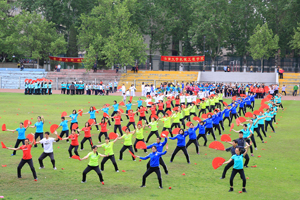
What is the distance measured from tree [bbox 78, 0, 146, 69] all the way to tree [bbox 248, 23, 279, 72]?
18.8 m

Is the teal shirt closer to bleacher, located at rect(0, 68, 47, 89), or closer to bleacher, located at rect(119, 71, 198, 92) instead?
bleacher, located at rect(119, 71, 198, 92)

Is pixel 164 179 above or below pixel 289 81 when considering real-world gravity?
below

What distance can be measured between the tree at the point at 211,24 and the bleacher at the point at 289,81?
44.8 ft

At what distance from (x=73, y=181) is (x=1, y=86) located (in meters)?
51.1

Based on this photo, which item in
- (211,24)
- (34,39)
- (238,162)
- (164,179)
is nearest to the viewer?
(238,162)

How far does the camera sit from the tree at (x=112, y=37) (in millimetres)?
58469

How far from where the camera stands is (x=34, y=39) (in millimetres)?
63719

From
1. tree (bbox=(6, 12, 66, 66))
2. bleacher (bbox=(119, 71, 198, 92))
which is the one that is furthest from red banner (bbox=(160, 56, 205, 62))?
tree (bbox=(6, 12, 66, 66))

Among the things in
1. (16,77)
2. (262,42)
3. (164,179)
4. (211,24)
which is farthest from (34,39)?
(164,179)

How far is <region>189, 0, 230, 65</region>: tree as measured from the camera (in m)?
60.4

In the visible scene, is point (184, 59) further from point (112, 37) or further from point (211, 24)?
point (112, 37)

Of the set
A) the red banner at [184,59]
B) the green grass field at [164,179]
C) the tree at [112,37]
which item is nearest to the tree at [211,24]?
the red banner at [184,59]

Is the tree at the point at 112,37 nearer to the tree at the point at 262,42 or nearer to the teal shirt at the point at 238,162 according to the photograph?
the tree at the point at 262,42

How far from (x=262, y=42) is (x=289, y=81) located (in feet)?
35.1
